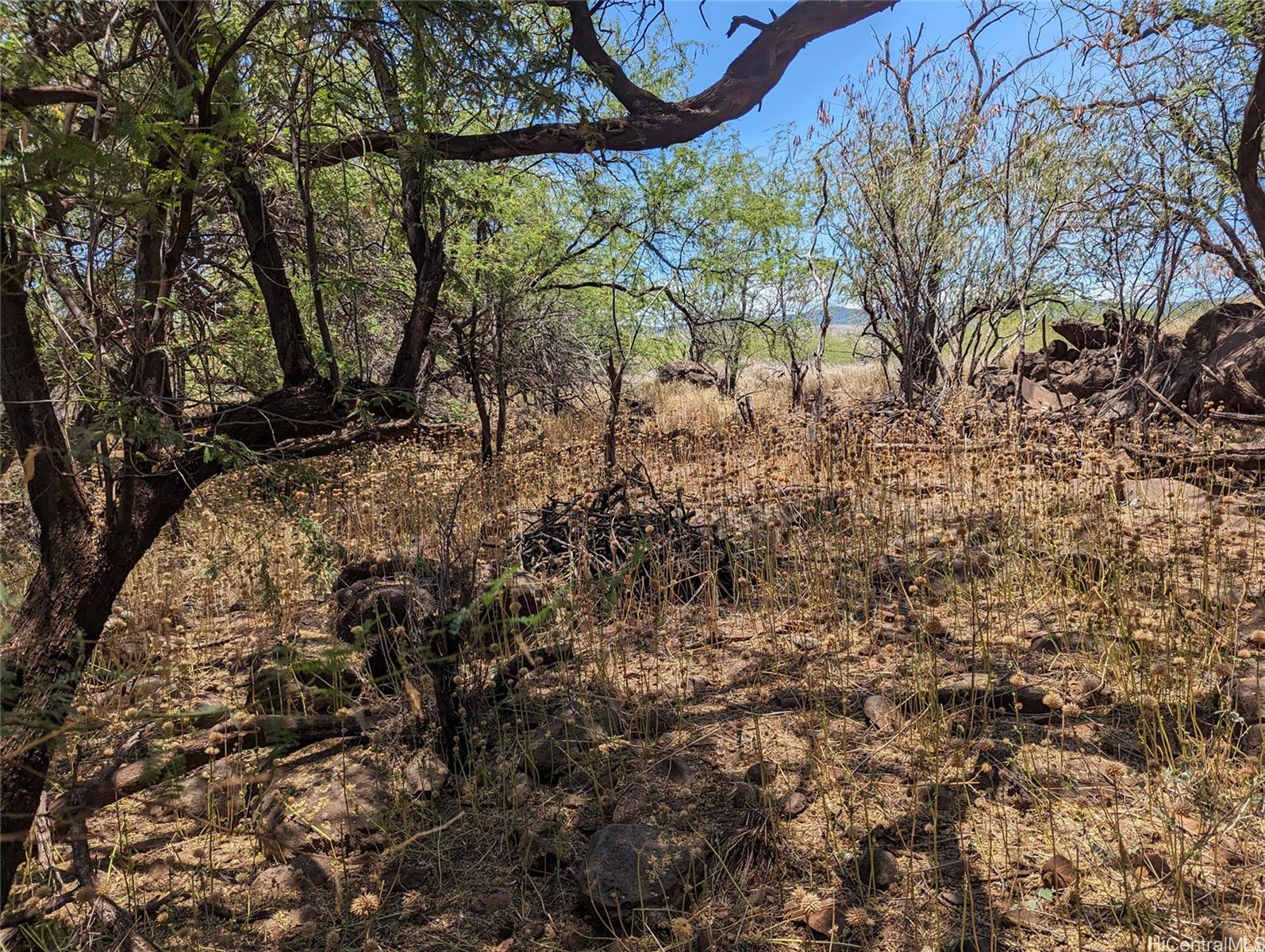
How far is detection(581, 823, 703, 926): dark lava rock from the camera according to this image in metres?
1.92

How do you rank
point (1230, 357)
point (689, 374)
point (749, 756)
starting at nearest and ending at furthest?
point (749, 756) → point (1230, 357) → point (689, 374)

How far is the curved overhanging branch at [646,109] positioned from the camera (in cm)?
320

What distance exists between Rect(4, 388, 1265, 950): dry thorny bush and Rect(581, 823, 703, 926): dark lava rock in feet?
0.14

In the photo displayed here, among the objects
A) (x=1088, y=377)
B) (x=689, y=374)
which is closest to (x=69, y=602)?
(x=1088, y=377)

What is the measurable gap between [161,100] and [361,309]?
487 cm

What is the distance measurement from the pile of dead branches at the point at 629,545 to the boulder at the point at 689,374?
12.4 m

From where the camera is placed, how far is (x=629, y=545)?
4133 mm

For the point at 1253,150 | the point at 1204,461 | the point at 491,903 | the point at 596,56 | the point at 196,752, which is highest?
the point at 596,56

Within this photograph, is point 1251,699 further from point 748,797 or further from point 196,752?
point 196,752

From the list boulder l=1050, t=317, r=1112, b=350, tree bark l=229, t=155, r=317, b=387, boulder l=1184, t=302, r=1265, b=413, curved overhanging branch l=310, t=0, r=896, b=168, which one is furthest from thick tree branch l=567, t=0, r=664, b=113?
boulder l=1050, t=317, r=1112, b=350

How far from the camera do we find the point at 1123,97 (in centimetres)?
709

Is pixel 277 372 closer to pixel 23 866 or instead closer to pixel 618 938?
pixel 23 866

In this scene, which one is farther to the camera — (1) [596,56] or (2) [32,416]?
(1) [596,56]

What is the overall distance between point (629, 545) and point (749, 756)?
70.1 inches
